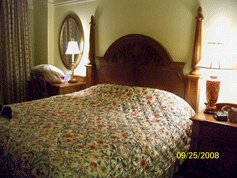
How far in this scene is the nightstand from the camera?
197cm

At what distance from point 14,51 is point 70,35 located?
96 centimetres

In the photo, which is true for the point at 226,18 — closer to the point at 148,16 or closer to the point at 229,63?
the point at 229,63

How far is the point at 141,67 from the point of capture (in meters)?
2.88

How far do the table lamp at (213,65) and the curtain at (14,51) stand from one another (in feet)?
9.55

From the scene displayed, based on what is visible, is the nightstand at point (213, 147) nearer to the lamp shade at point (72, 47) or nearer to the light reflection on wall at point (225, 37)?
the light reflection on wall at point (225, 37)

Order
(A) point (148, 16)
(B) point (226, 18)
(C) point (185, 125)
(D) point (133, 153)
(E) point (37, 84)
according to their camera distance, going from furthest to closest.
→ (E) point (37, 84)
(A) point (148, 16)
(B) point (226, 18)
(C) point (185, 125)
(D) point (133, 153)

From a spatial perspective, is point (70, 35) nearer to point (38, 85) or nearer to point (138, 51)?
point (38, 85)

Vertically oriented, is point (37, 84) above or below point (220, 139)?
above

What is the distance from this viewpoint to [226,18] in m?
2.37

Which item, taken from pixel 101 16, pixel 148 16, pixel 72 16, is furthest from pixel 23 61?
pixel 148 16

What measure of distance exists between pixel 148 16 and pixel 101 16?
80 cm

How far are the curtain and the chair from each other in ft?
0.69

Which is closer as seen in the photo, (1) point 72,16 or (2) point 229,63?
(2) point 229,63

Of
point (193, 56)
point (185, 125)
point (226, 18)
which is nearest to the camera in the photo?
point (185, 125)
